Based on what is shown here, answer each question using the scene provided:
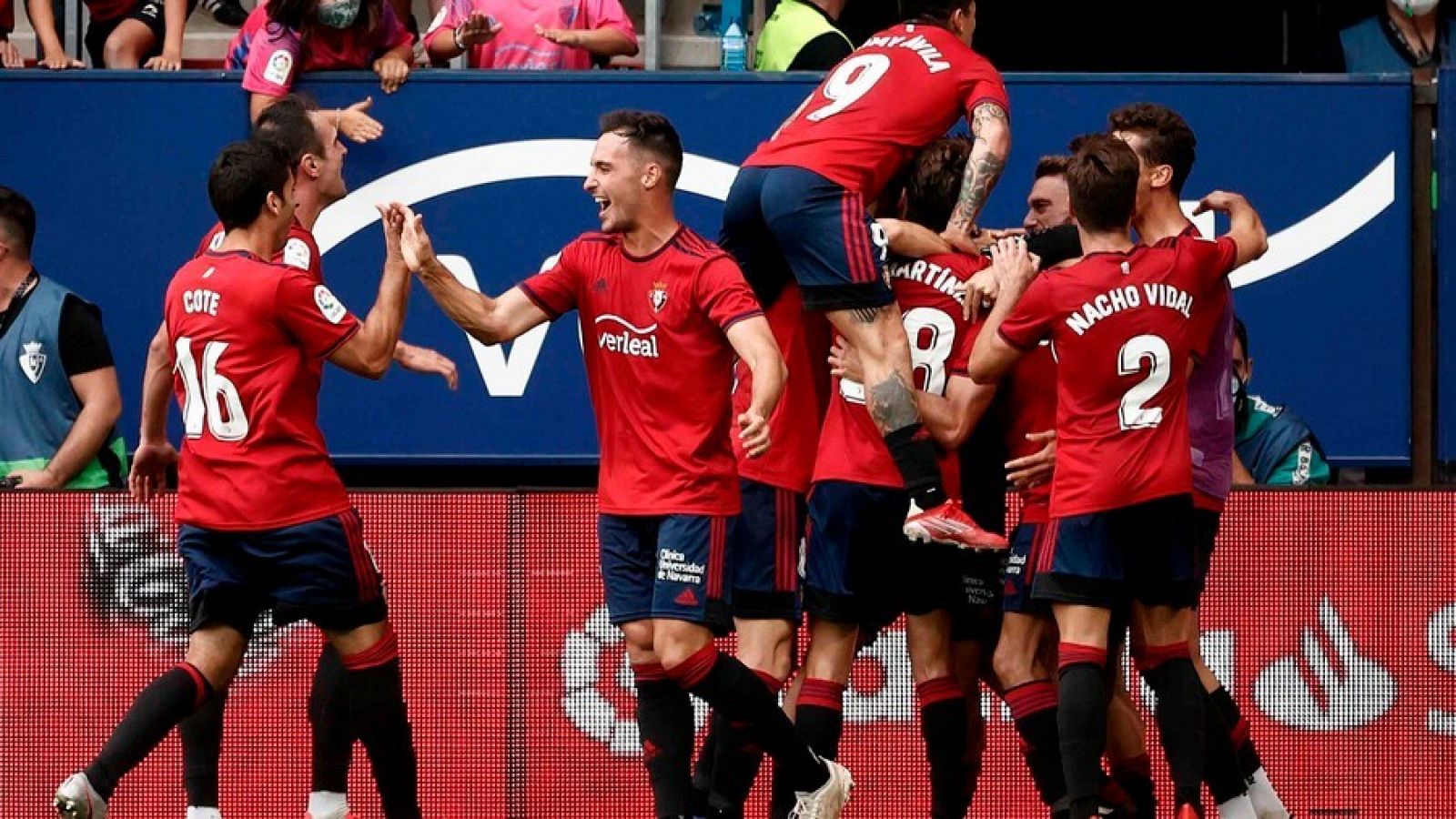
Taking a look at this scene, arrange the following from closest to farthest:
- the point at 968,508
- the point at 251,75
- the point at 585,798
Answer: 1. the point at 968,508
2. the point at 585,798
3. the point at 251,75

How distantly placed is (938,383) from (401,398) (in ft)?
10.4

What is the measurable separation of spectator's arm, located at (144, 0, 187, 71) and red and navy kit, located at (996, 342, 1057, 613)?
14.3 ft

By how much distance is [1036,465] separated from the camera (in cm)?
821

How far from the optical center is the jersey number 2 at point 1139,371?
25.3 ft

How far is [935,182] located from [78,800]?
349 centimetres

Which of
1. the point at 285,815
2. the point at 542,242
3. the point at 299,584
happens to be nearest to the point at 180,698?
the point at 299,584

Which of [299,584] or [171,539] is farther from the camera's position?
[171,539]

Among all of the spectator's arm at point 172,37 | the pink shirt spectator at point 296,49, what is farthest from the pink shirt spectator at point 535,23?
the spectator's arm at point 172,37

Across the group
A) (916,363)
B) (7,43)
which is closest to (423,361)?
(916,363)

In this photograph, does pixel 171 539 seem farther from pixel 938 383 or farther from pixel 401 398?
pixel 938 383

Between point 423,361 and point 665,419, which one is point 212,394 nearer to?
point 423,361

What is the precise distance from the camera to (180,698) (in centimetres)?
791

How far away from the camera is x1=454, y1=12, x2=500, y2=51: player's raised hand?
34.1ft

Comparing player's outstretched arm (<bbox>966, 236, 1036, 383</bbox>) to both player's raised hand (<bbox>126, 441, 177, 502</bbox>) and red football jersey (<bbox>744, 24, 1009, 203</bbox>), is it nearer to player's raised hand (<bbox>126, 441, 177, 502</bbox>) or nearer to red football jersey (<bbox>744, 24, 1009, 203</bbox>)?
red football jersey (<bbox>744, 24, 1009, 203</bbox>)
